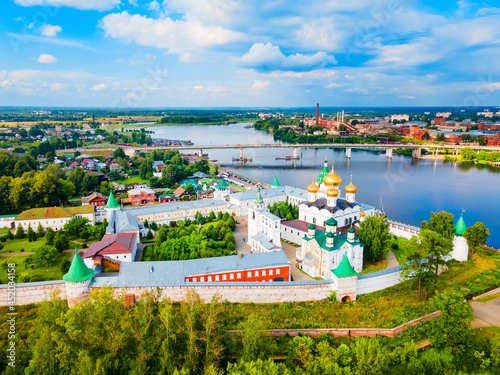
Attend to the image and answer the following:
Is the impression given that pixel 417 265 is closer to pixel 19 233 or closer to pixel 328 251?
pixel 328 251

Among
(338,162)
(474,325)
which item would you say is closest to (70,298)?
(474,325)

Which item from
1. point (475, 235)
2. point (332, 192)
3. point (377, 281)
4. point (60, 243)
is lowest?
point (377, 281)

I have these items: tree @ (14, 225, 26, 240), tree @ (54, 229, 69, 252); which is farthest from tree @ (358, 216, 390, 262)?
tree @ (14, 225, 26, 240)

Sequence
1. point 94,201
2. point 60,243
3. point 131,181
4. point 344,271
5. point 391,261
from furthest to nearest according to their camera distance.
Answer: point 131,181 < point 94,201 < point 60,243 < point 391,261 < point 344,271

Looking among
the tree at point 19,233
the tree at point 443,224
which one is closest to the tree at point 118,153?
the tree at point 19,233

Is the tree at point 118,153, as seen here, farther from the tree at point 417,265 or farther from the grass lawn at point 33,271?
the tree at point 417,265

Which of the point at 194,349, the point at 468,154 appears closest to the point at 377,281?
the point at 194,349
